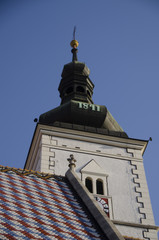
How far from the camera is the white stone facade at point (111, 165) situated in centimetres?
2091

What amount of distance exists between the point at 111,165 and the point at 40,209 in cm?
1304

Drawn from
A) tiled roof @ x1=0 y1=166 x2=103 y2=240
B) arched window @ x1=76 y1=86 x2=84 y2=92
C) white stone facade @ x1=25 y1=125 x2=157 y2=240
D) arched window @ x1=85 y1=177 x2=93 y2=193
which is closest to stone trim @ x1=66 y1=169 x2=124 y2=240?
tiled roof @ x1=0 y1=166 x2=103 y2=240

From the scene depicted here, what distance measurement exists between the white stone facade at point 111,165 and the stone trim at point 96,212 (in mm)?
8841

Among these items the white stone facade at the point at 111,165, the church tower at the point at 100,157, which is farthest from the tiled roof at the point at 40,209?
the white stone facade at the point at 111,165

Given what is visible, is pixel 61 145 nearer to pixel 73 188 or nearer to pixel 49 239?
pixel 73 188

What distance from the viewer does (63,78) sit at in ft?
98.0

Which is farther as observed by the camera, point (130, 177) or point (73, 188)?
point (130, 177)

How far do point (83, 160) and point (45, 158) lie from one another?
5.54 feet

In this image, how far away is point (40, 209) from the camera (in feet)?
33.6

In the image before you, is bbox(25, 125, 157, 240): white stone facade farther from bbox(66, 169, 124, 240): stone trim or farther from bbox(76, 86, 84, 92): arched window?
bbox(66, 169, 124, 240): stone trim

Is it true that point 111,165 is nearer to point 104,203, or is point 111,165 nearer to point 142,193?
point 142,193

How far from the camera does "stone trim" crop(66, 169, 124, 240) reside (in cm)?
961

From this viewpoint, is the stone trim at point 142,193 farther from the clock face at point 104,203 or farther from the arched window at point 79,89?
the arched window at point 79,89

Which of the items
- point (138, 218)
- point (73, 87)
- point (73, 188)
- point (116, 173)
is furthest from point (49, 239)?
point (73, 87)
